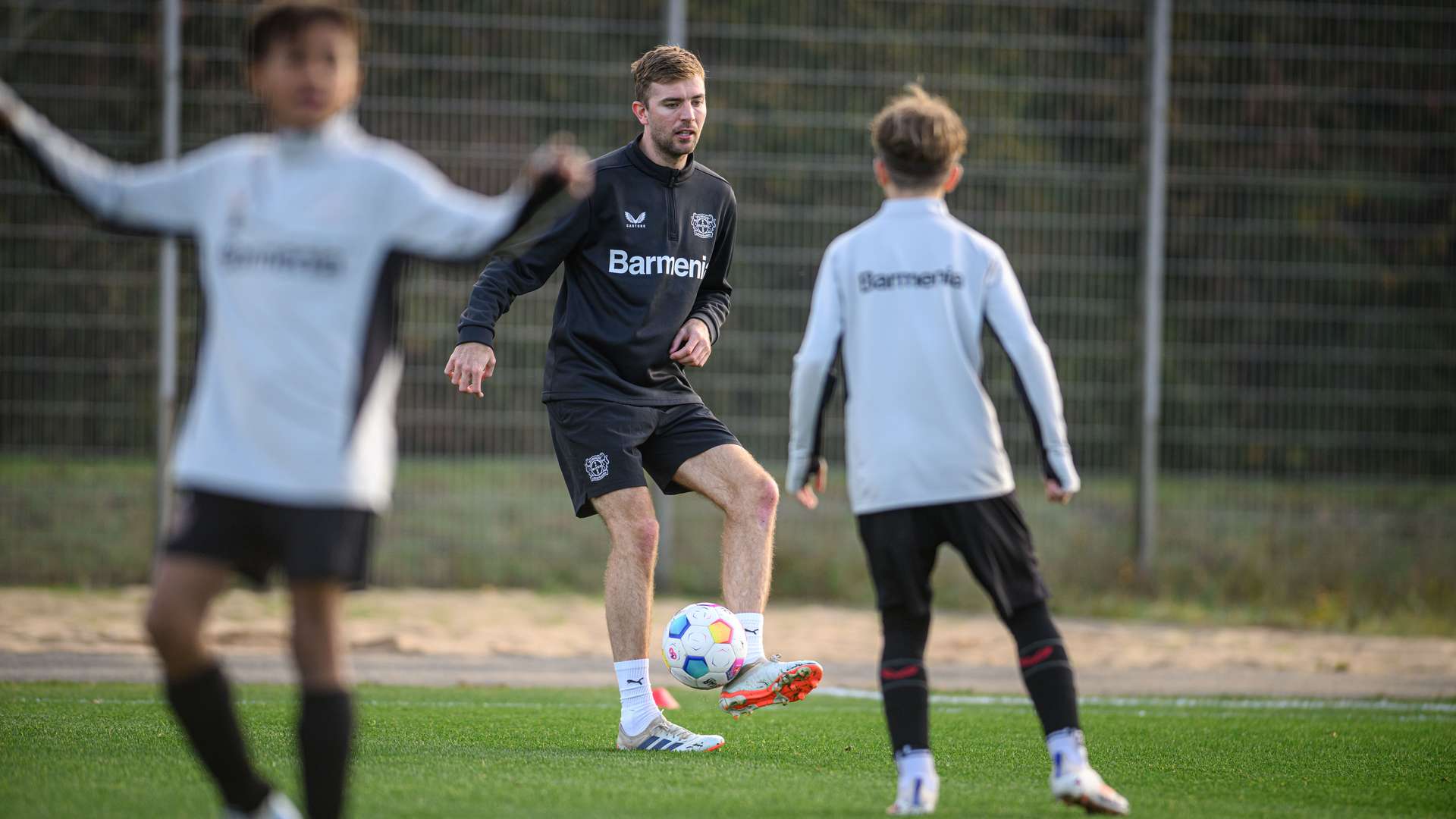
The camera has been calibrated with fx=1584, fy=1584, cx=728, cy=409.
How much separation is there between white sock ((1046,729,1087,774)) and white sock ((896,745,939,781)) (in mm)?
315

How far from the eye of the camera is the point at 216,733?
3416mm

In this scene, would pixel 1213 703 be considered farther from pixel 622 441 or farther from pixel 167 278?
pixel 167 278

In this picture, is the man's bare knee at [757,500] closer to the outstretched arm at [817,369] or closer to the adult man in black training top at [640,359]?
the adult man in black training top at [640,359]

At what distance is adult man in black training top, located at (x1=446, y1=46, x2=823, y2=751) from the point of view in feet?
18.3

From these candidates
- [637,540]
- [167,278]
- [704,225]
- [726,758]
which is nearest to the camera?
[726,758]

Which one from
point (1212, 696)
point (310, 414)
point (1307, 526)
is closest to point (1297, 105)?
point (1307, 526)

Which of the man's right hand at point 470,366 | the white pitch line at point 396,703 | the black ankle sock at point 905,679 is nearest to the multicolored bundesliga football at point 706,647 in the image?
the man's right hand at point 470,366

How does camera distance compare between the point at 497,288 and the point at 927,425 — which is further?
the point at 497,288

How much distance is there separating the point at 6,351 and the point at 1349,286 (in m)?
9.66

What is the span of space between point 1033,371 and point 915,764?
3.47 feet

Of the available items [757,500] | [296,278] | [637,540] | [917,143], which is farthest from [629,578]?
[296,278]

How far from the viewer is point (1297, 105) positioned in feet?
38.4

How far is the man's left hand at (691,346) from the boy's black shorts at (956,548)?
1691 millimetres

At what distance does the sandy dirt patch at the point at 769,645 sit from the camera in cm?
815
